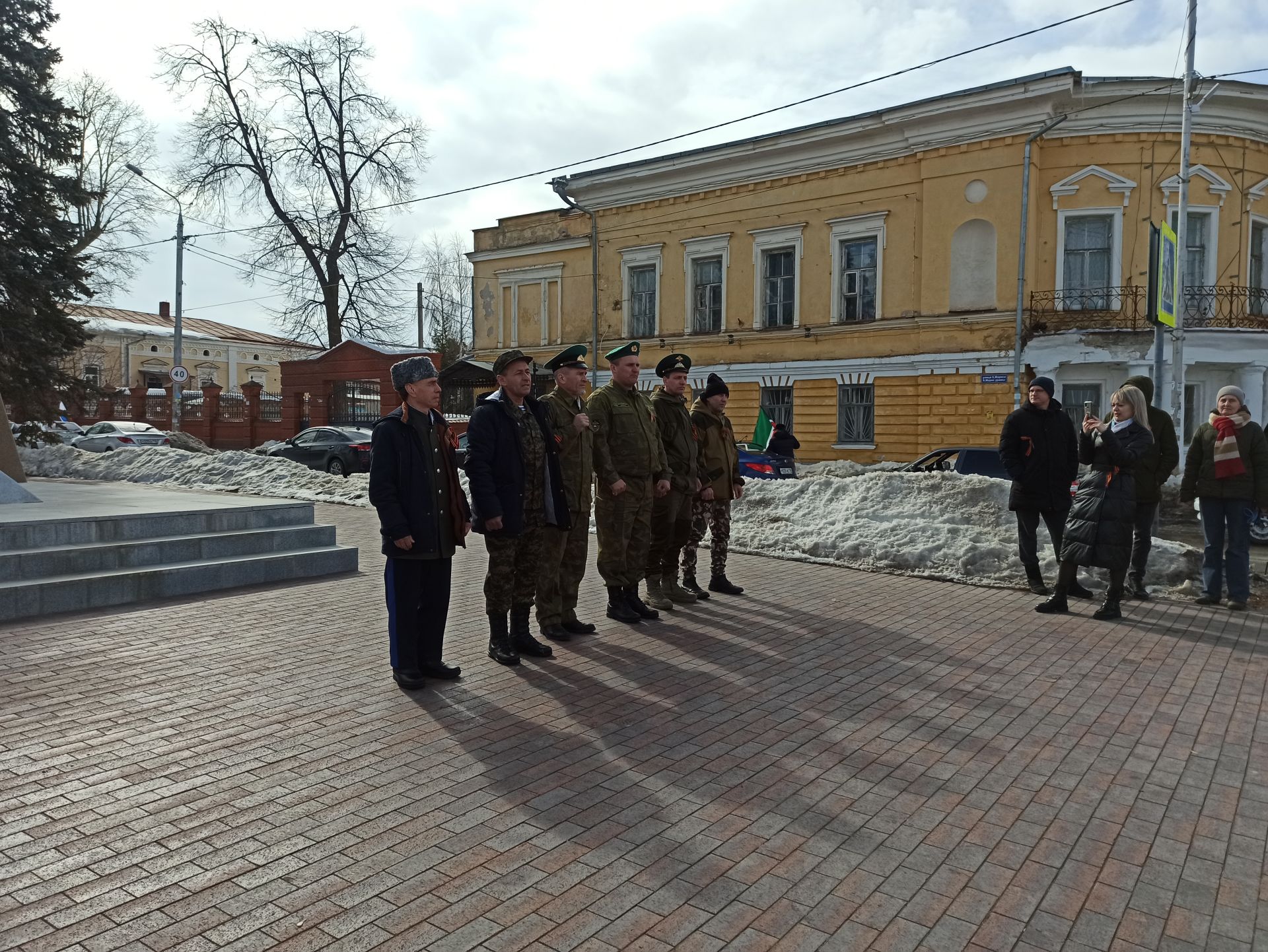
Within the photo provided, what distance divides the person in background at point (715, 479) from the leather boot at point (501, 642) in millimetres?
2522

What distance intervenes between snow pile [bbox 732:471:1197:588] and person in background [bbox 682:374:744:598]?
87.6 inches

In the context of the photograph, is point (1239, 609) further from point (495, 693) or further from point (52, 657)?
point (52, 657)

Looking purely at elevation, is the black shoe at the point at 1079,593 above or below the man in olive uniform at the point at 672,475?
below

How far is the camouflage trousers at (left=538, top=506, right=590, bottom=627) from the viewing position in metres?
6.19

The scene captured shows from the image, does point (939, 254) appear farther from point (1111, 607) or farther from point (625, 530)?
point (625, 530)

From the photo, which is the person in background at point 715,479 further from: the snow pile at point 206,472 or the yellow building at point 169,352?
the yellow building at point 169,352

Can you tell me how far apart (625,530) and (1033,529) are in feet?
13.2

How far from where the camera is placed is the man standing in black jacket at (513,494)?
18.2 ft

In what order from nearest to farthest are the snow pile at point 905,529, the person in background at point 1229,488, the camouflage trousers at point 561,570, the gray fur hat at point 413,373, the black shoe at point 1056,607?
1. the gray fur hat at point 413,373
2. the camouflage trousers at point 561,570
3. the black shoe at point 1056,607
4. the person in background at point 1229,488
5. the snow pile at point 905,529

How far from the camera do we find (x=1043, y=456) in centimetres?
823

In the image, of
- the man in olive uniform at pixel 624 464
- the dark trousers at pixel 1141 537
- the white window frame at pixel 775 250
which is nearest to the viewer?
the man in olive uniform at pixel 624 464

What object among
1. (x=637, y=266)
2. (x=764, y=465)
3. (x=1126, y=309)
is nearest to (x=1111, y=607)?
(x=764, y=465)

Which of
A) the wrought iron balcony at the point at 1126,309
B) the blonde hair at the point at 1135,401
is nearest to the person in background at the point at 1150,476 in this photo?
the blonde hair at the point at 1135,401

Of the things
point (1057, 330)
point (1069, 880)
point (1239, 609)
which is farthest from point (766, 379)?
point (1069, 880)
